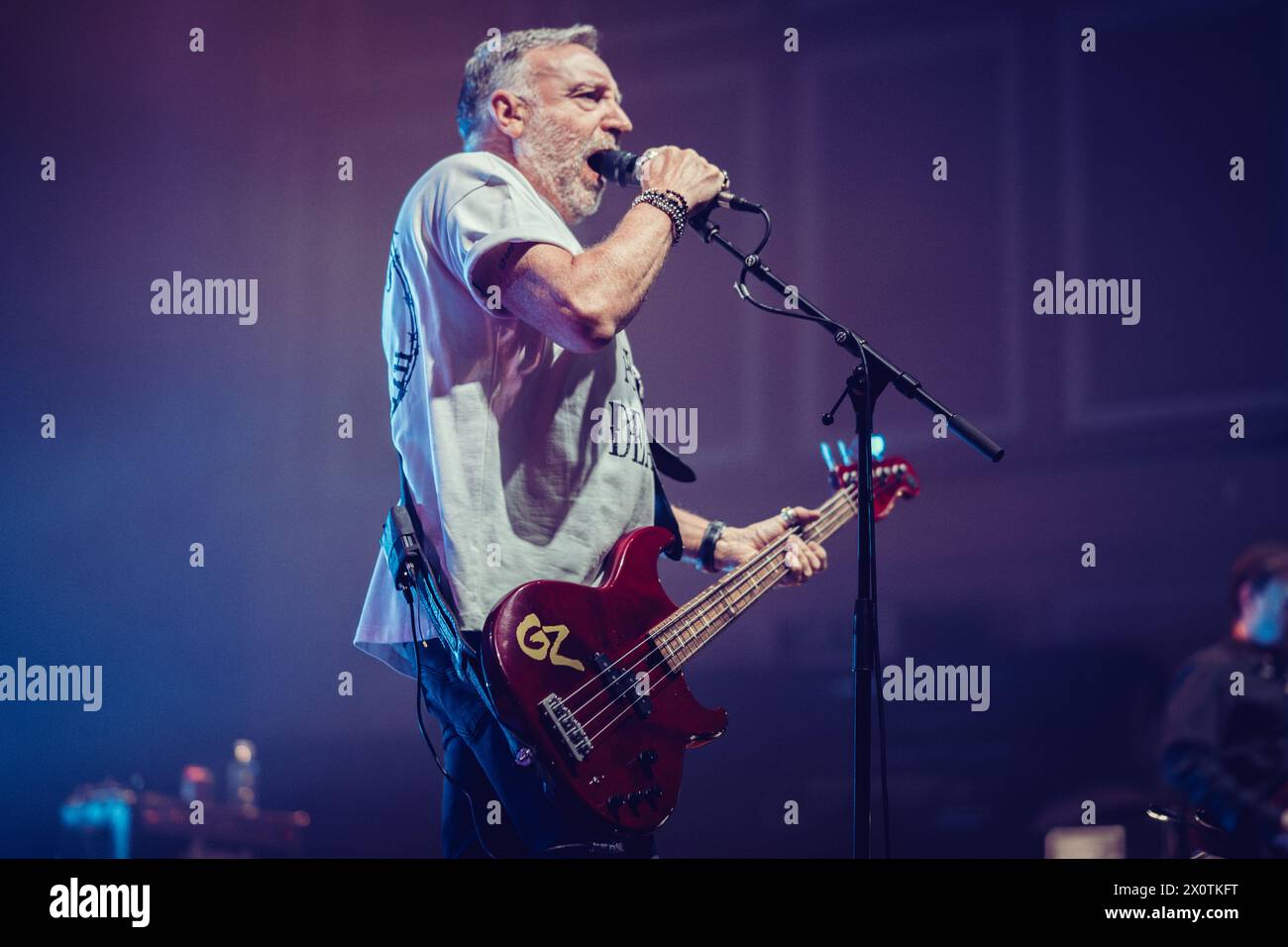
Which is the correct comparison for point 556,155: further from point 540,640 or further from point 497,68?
point 540,640

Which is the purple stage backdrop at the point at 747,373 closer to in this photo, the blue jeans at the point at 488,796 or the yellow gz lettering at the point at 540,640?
the blue jeans at the point at 488,796

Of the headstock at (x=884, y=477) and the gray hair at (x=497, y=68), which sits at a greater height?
the gray hair at (x=497, y=68)

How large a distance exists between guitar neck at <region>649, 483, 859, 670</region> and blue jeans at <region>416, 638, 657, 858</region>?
0.31 m

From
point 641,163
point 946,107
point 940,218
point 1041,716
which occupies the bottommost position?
point 1041,716

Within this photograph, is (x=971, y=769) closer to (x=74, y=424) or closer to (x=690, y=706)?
(x=690, y=706)

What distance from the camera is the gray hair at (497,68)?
2.29 metres

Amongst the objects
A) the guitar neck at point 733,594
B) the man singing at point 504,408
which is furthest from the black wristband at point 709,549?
the man singing at point 504,408

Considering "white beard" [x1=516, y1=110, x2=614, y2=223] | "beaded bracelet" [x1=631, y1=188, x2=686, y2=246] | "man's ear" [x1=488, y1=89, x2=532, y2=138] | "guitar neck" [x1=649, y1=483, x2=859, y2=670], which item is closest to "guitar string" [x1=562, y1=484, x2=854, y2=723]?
"guitar neck" [x1=649, y1=483, x2=859, y2=670]

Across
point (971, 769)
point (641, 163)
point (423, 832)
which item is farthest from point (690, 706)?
point (971, 769)

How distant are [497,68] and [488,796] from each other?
137cm

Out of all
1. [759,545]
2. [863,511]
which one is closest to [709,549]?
[759,545]

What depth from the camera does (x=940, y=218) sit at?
11.3 feet

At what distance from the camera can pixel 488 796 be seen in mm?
1918

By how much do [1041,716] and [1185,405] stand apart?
1024 millimetres
